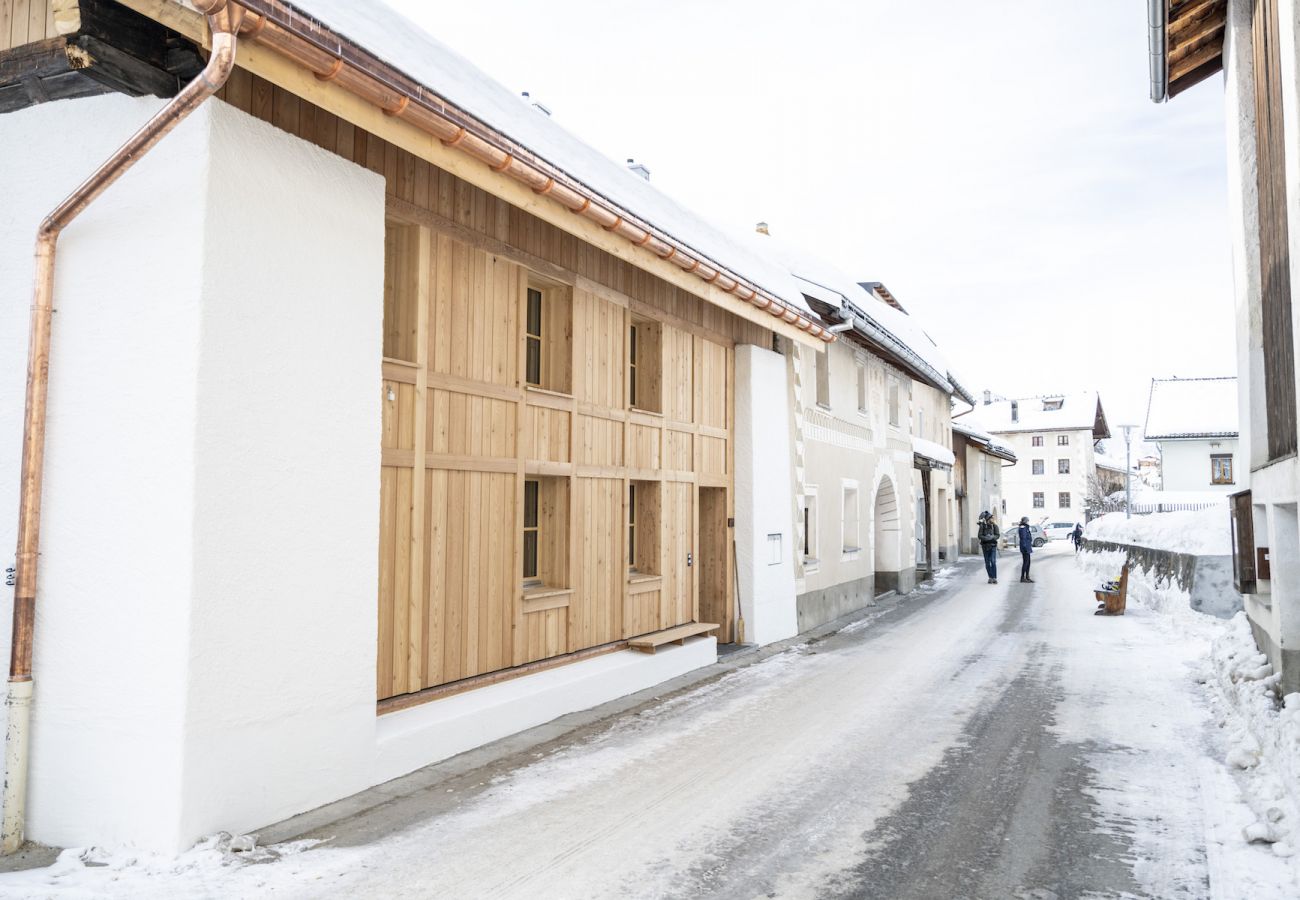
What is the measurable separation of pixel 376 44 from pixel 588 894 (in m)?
5.20

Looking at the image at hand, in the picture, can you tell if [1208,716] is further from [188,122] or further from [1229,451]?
[1229,451]

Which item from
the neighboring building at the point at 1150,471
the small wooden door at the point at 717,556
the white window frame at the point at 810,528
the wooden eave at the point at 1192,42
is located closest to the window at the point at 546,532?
the small wooden door at the point at 717,556

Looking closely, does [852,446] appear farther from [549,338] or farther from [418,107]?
[418,107]

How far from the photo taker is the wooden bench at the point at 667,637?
909cm

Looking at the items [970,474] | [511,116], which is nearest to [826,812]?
[511,116]

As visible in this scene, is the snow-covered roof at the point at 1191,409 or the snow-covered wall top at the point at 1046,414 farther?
the snow-covered wall top at the point at 1046,414

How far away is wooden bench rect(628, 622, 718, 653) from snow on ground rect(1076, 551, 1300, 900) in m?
3.88

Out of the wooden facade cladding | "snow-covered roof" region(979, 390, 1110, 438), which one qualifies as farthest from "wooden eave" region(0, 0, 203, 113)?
"snow-covered roof" region(979, 390, 1110, 438)

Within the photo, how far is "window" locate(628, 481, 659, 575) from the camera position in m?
9.94

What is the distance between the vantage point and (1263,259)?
798 cm

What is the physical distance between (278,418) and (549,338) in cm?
358

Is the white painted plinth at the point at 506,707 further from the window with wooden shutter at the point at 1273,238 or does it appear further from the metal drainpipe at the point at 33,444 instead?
the window with wooden shutter at the point at 1273,238

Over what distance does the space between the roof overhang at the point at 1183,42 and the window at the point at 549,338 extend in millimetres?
6330

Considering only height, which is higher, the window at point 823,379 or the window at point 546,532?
the window at point 823,379
